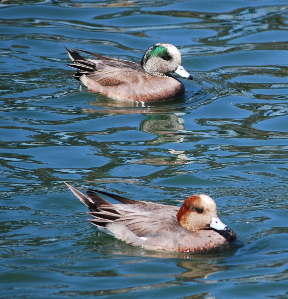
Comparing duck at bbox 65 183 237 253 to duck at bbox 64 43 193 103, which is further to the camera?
duck at bbox 64 43 193 103

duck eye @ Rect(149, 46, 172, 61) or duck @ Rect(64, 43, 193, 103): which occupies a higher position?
duck eye @ Rect(149, 46, 172, 61)

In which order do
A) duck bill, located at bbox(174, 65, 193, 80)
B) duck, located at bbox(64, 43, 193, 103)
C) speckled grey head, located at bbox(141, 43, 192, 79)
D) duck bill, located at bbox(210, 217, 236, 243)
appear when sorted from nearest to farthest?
duck bill, located at bbox(210, 217, 236, 243) → duck, located at bbox(64, 43, 193, 103) → duck bill, located at bbox(174, 65, 193, 80) → speckled grey head, located at bbox(141, 43, 192, 79)

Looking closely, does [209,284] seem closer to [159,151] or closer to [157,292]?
[157,292]

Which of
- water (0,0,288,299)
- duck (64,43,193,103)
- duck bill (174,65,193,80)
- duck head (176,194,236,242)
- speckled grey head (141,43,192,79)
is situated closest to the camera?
water (0,0,288,299)

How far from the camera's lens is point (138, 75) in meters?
12.5

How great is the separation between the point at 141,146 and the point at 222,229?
126 inches

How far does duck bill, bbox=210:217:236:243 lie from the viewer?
7578mm

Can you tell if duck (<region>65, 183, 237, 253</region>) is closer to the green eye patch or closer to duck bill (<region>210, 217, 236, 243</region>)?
duck bill (<region>210, 217, 236, 243</region>)

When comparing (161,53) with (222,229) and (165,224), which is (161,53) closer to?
(165,224)

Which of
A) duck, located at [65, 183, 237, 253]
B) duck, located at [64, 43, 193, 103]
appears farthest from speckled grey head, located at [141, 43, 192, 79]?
duck, located at [65, 183, 237, 253]

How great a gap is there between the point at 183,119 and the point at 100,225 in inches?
156

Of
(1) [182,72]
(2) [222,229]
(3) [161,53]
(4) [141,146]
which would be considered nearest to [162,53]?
(3) [161,53]

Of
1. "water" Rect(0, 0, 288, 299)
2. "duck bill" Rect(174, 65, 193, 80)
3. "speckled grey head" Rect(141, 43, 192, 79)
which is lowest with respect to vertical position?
"water" Rect(0, 0, 288, 299)

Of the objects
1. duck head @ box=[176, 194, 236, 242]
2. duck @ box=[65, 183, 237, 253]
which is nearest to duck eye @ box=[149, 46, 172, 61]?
duck @ box=[65, 183, 237, 253]
